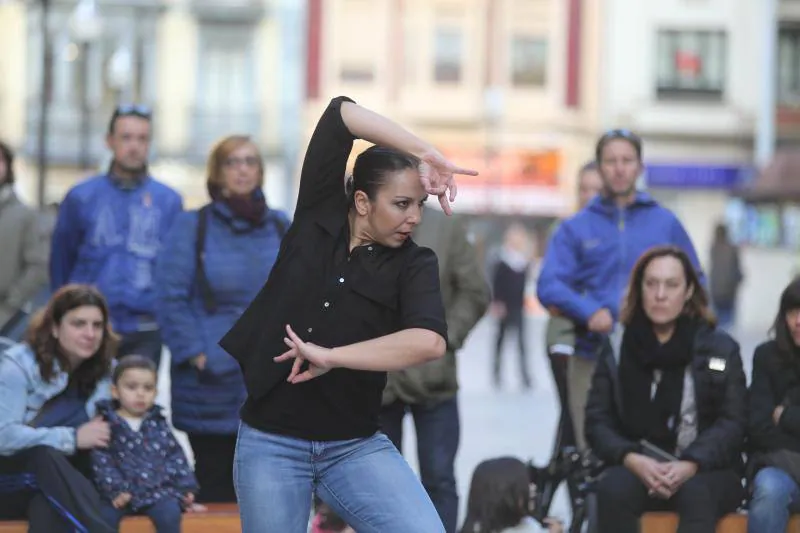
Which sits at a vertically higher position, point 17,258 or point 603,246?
point 603,246

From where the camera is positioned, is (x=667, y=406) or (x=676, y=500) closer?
(x=676, y=500)

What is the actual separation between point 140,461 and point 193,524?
1.06 ft

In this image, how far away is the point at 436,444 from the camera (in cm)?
701

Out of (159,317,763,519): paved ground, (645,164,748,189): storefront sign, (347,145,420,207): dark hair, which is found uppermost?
(645,164,748,189): storefront sign

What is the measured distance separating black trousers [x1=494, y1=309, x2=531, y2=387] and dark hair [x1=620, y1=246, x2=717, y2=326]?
1052 cm

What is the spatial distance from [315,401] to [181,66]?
37.7 meters

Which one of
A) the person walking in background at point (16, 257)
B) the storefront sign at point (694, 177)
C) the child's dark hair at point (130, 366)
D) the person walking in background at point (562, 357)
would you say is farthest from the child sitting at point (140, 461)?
the storefront sign at point (694, 177)

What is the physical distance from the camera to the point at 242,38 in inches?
1635

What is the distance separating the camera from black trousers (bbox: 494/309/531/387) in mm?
17280

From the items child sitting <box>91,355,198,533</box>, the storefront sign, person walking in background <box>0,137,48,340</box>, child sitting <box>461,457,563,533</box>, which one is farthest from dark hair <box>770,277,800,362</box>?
the storefront sign

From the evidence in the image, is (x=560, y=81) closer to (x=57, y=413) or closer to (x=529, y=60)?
(x=529, y=60)

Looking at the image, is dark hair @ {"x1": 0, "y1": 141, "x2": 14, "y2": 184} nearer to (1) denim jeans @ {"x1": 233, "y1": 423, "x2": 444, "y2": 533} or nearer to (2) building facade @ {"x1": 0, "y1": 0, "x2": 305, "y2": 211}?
(1) denim jeans @ {"x1": 233, "y1": 423, "x2": 444, "y2": 533}

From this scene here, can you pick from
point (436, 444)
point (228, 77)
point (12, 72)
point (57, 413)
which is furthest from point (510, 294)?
point (12, 72)

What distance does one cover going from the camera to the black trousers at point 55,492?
6.23m
